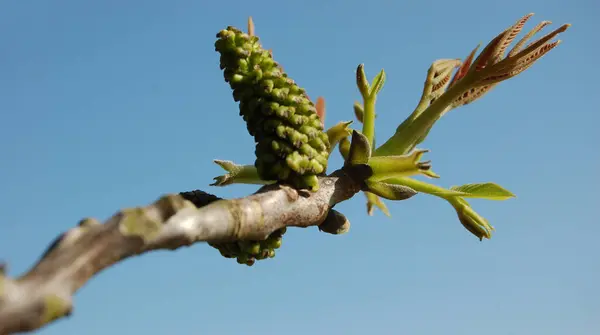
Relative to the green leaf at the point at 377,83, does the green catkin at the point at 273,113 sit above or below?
below

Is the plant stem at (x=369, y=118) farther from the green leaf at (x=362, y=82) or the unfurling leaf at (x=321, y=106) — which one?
the unfurling leaf at (x=321, y=106)

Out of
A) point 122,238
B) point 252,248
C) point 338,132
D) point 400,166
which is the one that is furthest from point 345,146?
point 122,238

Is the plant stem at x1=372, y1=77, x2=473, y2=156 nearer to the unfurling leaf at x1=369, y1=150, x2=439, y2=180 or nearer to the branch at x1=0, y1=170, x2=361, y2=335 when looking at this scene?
the unfurling leaf at x1=369, y1=150, x2=439, y2=180

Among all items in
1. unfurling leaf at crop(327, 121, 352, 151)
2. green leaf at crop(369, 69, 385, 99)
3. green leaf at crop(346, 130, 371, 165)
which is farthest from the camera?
green leaf at crop(369, 69, 385, 99)

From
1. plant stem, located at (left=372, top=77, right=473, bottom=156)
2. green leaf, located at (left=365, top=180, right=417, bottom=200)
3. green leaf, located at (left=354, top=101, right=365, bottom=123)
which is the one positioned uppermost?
green leaf, located at (left=354, top=101, right=365, bottom=123)

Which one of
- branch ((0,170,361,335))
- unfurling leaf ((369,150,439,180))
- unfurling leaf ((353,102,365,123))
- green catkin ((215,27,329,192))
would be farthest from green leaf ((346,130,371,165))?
unfurling leaf ((353,102,365,123))

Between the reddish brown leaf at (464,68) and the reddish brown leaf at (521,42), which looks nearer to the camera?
the reddish brown leaf at (521,42)

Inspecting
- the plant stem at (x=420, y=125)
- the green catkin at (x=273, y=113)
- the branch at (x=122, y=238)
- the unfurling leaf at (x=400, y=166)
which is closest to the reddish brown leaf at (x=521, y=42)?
the plant stem at (x=420, y=125)
